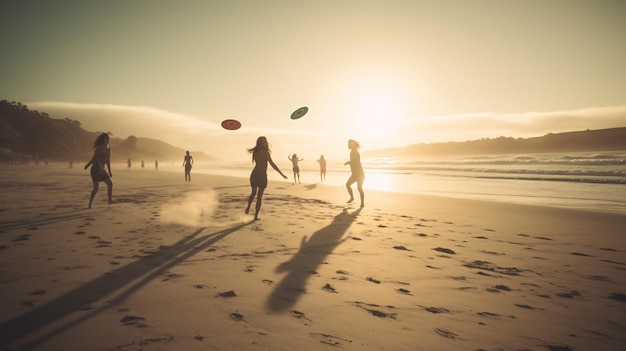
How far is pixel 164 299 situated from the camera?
2.99 metres

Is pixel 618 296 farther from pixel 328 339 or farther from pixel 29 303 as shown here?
pixel 29 303

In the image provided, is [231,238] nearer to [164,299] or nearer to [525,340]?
[164,299]

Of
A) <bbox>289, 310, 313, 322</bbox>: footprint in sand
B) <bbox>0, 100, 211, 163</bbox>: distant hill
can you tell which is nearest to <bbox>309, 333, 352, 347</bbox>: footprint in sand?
<bbox>289, 310, 313, 322</bbox>: footprint in sand

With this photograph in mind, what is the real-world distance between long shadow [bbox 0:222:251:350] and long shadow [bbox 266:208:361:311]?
1626mm

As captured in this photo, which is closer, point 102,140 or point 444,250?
point 444,250

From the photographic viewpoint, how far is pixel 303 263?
4.38 meters

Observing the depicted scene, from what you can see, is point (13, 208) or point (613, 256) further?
point (13, 208)

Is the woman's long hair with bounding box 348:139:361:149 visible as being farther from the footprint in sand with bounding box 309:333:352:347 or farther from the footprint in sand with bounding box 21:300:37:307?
the footprint in sand with bounding box 21:300:37:307

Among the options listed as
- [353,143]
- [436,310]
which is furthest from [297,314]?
[353,143]

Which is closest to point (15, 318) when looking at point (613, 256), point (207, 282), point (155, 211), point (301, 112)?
point (207, 282)

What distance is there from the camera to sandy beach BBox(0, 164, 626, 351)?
238cm

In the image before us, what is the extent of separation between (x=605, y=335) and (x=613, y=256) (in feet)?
11.5

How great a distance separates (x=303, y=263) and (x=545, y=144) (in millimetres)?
121743

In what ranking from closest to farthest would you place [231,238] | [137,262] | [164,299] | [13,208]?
[164,299], [137,262], [231,238], [13,208]
